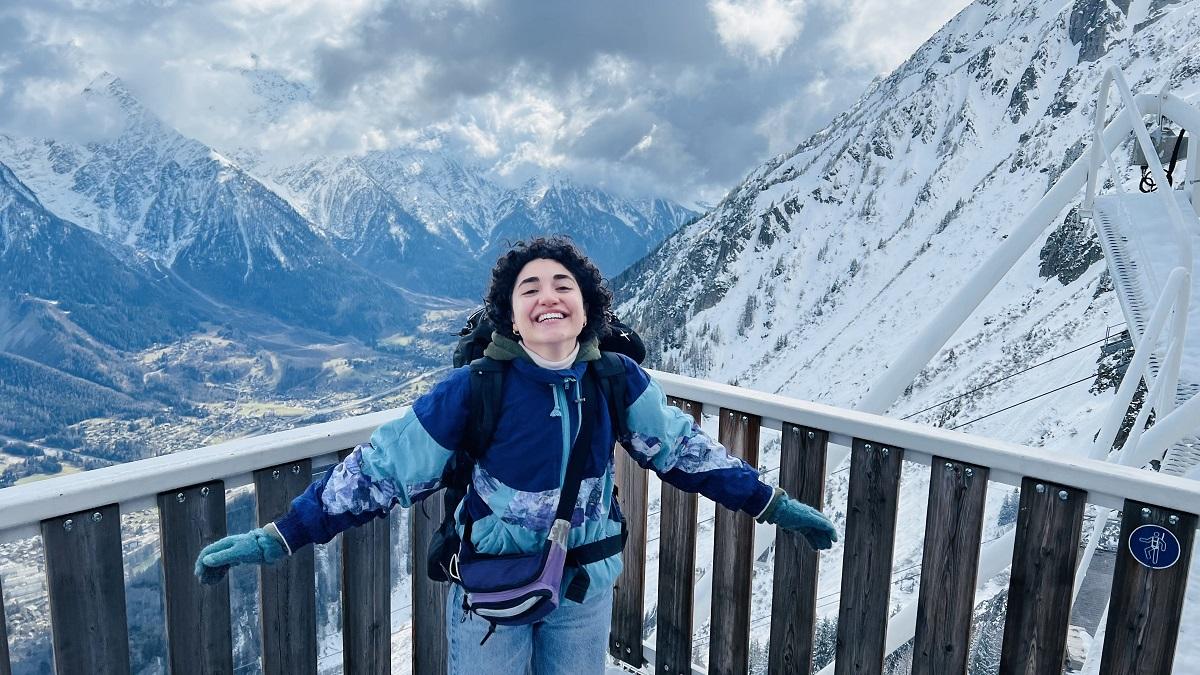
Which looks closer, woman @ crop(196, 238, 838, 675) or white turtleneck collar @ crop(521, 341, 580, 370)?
woman @ crop(196, 238, 838, 675)

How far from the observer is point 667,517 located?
2760 mm

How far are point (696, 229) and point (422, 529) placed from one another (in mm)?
129533

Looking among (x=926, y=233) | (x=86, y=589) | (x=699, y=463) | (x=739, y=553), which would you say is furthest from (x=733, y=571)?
(x=926, y=233)

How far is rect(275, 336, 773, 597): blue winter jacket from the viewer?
1859mm

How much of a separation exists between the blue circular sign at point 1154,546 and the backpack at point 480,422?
1230 mm

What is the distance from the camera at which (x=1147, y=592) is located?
1781 mm

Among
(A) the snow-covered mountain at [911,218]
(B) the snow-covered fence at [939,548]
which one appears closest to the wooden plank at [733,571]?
(B) the snow-covered fence at [939,548]

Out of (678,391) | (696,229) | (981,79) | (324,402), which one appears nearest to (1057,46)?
(981,79)

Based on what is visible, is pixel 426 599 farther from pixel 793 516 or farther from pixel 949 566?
pixel 949 566

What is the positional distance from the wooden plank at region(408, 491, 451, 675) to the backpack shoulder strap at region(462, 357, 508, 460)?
0.62 m

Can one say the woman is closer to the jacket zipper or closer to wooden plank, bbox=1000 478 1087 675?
the jacket zipper

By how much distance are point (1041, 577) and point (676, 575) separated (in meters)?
1.18

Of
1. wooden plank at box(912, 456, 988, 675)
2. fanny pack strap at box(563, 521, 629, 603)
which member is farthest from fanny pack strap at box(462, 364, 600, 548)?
wooden plank at box(912, 456, 988, 675)

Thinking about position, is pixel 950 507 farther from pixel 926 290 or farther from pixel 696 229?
pixel 696 229
